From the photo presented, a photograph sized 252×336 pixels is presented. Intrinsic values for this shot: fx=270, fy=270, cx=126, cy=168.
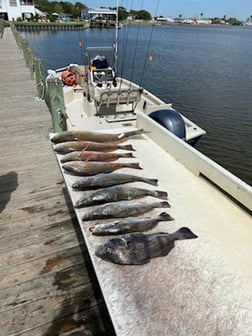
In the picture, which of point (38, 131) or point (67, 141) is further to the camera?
point (38, 131)

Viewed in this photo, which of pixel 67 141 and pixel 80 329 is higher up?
pixel 67 141

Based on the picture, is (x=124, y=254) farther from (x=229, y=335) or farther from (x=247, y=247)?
(x=247, y=247)

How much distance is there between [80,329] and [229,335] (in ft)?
3.91

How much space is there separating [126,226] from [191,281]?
645 mm

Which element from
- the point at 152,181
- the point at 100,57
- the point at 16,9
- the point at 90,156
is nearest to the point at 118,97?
the point at 100,57

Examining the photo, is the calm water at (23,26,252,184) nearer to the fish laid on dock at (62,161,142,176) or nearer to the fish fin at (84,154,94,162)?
the fish laid on dock at (62,161,142,176)

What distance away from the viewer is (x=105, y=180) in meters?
2.78

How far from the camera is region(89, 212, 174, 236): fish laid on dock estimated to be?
2129 millimetres

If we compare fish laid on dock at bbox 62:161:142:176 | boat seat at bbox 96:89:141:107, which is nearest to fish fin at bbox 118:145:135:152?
fish laid on dock at bbox 62:161:142:176

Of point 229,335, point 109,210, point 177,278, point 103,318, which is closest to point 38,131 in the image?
point 109,210

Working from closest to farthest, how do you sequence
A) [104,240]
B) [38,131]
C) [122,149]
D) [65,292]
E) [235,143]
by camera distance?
[104,240], [65,292], [122,149], [38,131], [235,143]

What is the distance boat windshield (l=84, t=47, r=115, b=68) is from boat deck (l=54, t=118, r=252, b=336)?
7.58m

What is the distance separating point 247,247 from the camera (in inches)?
83.7

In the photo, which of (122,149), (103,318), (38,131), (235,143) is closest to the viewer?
(103,318)
